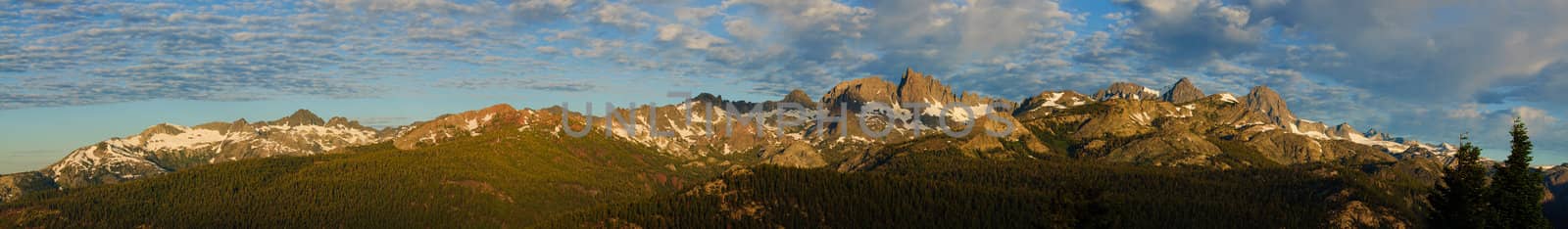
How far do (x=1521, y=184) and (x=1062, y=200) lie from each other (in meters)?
62.9

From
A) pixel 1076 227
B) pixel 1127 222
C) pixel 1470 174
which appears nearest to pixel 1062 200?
pixel 1076 227

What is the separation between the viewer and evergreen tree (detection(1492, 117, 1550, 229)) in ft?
386

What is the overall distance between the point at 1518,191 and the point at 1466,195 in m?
5.55

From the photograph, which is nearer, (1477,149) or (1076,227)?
(1076,227)

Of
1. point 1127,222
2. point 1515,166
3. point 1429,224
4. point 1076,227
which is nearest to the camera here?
point 1076,227

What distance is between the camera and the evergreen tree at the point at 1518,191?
117562mm

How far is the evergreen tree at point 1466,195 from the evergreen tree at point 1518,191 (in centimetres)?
159

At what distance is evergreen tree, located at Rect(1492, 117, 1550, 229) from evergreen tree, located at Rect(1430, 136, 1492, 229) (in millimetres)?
1590

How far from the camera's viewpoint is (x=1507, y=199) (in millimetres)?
119062

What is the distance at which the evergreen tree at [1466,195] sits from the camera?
122 meters

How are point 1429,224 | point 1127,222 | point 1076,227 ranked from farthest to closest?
point 1429,224, point 1127,222, point 1076,227

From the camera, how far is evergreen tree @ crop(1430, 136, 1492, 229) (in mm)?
121812

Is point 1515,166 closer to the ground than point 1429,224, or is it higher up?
higher up

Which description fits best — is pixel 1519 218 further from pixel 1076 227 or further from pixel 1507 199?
pixel 1076 227
